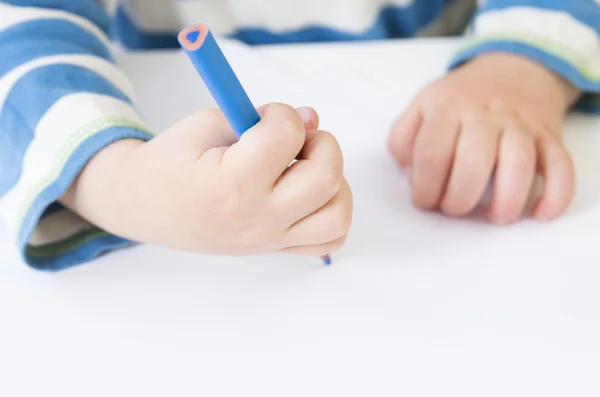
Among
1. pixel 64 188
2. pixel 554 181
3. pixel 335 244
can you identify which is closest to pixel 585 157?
pixel 554 181

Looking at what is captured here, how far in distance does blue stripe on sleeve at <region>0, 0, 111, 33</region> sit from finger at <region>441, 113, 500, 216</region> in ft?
0.78

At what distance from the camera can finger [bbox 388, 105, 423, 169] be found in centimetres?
32

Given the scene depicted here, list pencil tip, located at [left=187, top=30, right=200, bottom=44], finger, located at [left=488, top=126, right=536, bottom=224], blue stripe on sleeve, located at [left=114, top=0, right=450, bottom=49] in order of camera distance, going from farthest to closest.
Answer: blue stripe on sleeve, located at [left=114, top=0, right=450, bottom=49]
finger, located at [left=488, top=126, right=536, bottom=224]
pencil tip, located at [left=187, top=30, right=200, bottom=44]

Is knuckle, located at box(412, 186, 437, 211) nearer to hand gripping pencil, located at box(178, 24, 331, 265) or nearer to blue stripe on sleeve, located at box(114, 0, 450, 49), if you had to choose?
hand gripping pencil, located at box(178, 24, 331, 265)

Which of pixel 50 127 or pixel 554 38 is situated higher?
pixel 50 127

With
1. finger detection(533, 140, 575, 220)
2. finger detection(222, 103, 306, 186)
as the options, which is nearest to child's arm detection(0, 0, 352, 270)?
finger detection(222, 103, 306, 186)

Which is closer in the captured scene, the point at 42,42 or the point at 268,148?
the point at 268,148

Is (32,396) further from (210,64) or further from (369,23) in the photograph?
(369,23)

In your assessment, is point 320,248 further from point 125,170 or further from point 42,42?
point 42,42

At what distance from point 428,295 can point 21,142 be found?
0.20 metres

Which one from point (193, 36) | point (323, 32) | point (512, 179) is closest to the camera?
point (193, 36)

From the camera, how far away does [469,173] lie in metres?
0.29

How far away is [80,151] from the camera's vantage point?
0.88ft

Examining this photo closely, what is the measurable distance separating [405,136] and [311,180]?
0.11 metres
